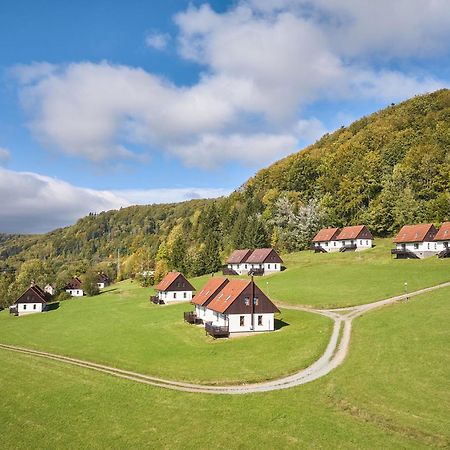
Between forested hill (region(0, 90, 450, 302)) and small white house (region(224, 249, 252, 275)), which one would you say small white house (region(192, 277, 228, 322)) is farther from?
forested hill (region(0, 90, 450, 302))

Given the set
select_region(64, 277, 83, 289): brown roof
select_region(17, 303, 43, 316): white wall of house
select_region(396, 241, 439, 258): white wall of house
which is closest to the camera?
select_region(396, 241, 439, 258): white wall of house

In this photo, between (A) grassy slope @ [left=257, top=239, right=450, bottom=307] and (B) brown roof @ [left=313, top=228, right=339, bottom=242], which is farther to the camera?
(B) brown roof @ [left=313, top=228, right=339, bottom=242]

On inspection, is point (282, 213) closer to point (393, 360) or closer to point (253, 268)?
point (253, 268)

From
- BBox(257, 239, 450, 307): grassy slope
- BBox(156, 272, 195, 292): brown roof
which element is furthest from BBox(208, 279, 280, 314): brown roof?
BBox(156, 272, 195, 292): brown roof

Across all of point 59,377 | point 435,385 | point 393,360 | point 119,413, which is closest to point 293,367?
point 393,360

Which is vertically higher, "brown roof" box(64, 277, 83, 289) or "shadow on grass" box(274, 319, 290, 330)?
"brown roof" box(64, 277, 83, 289)

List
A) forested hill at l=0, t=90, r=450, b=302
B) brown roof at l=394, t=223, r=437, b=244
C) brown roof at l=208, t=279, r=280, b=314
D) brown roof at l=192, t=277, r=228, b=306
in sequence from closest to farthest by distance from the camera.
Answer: brown roof at l=208, t=279, r=280, b=314
brown roof at l=192, t=277, r=228, b=306
brown roof at l=394, t=223, r=437, b=244
forested hill at l=0, t=90, r=450, b=302

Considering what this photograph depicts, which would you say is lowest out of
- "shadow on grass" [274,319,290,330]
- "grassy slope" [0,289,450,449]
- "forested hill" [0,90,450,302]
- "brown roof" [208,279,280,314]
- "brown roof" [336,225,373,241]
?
"grassy slope" [0,289,450,449]

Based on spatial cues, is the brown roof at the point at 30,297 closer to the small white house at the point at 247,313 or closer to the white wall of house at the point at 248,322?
the small white house at the point at 247,313
